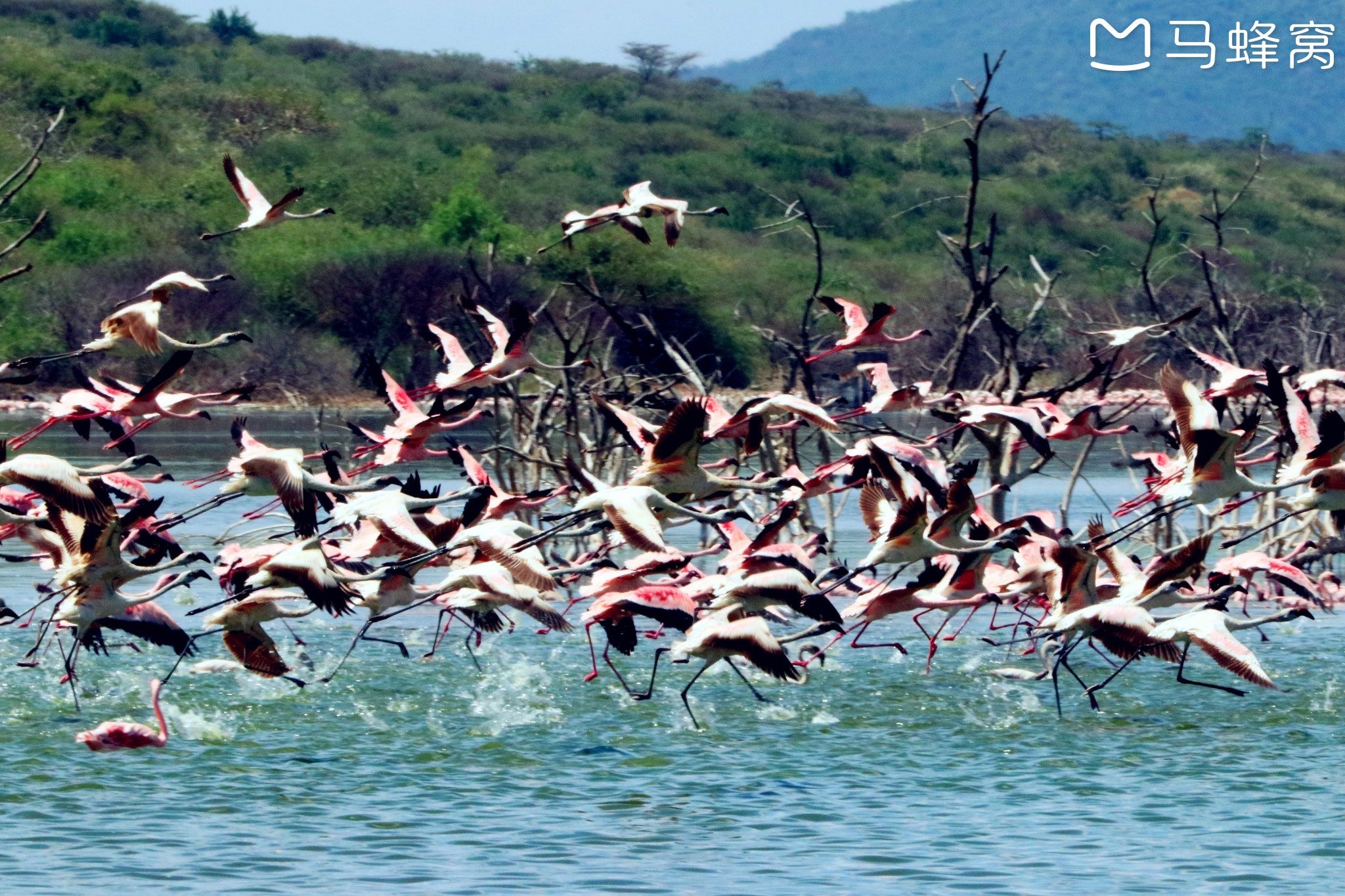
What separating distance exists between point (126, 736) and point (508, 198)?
49160 millimetres

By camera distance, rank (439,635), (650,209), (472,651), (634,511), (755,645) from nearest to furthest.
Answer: (634,511), (755,645), (650,209), (472,651), (439,635)

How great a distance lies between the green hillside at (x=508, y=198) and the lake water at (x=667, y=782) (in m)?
6.52

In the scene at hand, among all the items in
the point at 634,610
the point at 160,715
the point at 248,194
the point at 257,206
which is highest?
the point at 248,194

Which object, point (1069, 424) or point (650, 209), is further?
point (1069, 424)

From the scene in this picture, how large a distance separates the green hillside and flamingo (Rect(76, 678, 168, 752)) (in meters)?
7.92

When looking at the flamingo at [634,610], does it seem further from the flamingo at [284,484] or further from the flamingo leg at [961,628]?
the flamingo leg at [961,628]

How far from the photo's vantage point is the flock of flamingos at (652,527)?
10.2 m

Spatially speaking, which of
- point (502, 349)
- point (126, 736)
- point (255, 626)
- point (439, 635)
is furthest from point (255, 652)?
point (439, 635)

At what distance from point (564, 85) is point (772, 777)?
7830cm

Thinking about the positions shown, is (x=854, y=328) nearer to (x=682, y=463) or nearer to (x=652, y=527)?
(x=682, y=463)

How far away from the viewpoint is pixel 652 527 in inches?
373

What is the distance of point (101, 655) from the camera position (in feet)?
45.2

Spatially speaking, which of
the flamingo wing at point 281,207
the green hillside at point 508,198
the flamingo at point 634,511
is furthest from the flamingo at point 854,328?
the green hillside at point 508,198

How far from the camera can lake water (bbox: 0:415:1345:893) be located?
339 inches
